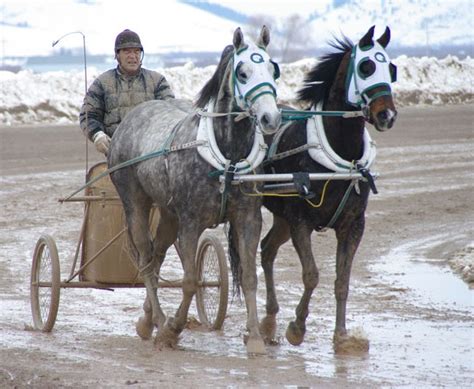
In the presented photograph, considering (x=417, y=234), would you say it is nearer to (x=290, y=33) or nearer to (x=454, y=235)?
(x=454, y=235)

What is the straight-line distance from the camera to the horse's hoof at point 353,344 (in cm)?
910

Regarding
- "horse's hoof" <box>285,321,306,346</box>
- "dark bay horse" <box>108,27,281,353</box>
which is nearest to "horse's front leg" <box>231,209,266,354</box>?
"dark bay horse" <box>108,27,281,353</box>

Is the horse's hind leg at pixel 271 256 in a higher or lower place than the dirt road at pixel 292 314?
higher

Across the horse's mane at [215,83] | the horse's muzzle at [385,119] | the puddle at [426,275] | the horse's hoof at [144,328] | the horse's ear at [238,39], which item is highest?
the horse's ear at [238,39]

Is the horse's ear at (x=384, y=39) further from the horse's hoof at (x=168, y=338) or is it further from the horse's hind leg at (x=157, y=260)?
the horse's hoof at (x=168, y=338)

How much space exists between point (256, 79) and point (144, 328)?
2375mm

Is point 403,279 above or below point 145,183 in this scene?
below

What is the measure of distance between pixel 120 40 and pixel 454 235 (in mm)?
5979

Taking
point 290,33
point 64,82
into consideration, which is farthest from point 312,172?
point 290,33

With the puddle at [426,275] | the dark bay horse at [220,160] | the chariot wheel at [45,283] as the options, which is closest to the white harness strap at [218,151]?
the dark bay horse at [220,160]

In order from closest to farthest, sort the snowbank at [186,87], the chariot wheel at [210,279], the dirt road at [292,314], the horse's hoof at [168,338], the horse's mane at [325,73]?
1. the dirt road at [292,314]
2. the horse's hoof at [168,338]
3. the horse's mane at [325,73]
4. the chariot wheel at [210,279]
5. the snowbank at [186,87]

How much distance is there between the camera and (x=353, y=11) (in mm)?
190375

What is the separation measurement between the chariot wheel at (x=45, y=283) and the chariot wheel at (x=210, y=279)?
3.79 ft

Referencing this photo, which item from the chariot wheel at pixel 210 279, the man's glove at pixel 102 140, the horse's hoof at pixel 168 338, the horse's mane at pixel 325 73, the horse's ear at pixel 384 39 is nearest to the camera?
the horse's ear at pixel 384 39
